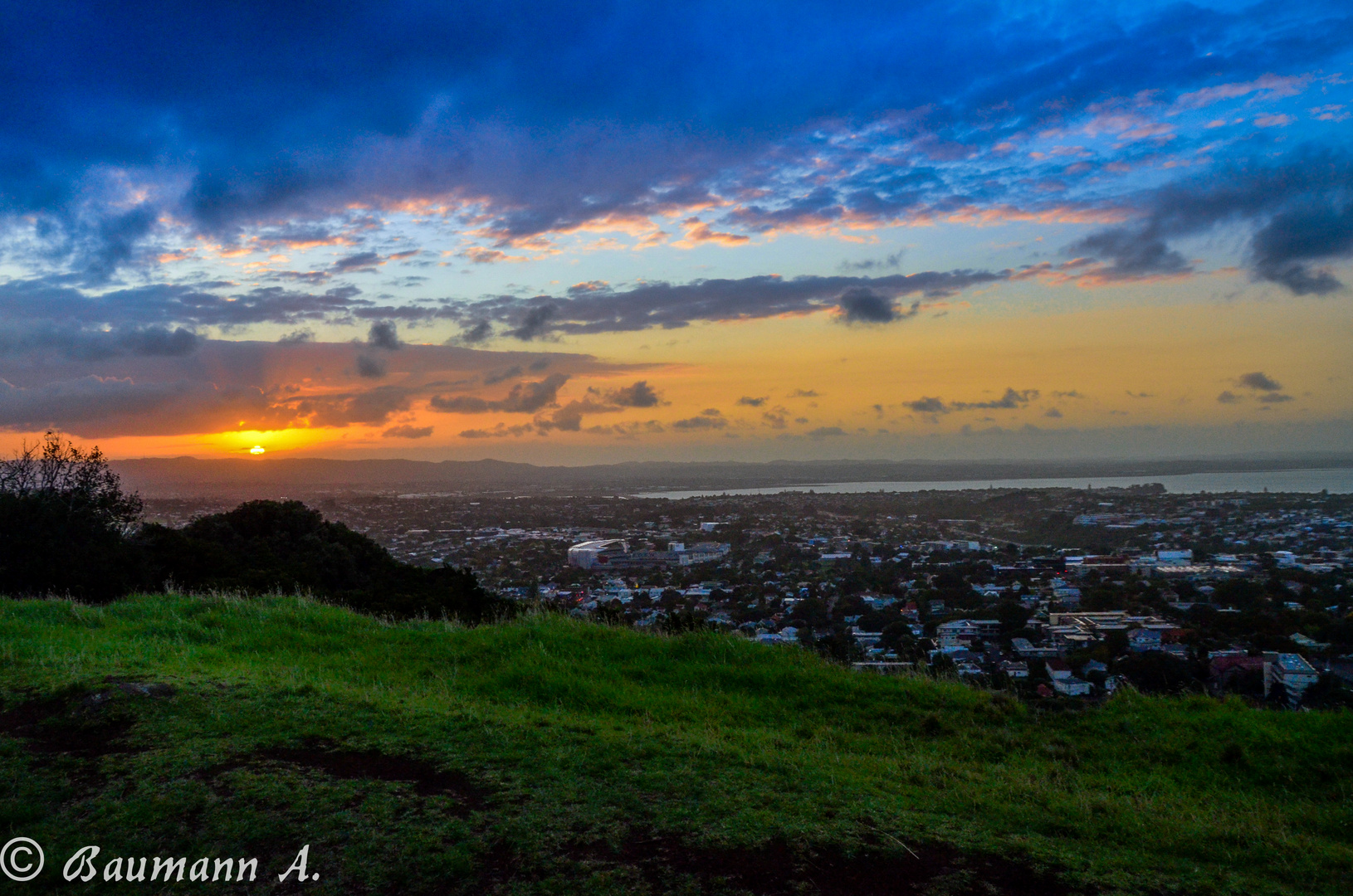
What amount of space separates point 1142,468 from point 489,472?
6646 cm

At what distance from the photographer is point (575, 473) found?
97625mm

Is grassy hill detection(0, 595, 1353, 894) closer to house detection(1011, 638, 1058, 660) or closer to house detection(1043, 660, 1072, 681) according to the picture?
house detection(1043, 660, 1072, 681)

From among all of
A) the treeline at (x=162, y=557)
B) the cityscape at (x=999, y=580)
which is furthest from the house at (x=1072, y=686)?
the treeline at (x=162, y=557)

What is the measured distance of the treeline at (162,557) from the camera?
672 inches

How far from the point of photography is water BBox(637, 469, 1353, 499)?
38344 millimetres

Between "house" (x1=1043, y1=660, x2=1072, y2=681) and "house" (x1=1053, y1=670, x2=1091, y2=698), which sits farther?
"house" (x1=1043, y1=660, x2=1072, y2=681)

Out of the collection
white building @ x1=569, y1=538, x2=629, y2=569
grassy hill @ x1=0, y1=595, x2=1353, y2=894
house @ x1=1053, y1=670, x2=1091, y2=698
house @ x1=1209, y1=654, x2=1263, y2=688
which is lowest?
white building @ x1=569, y1=538, x2=629, y2=569

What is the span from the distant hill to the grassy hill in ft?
183

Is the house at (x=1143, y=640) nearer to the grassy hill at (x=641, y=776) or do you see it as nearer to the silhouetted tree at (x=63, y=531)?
the grassy hill at (x=641, y=776)

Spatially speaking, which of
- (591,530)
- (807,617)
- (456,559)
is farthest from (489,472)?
(807,617)

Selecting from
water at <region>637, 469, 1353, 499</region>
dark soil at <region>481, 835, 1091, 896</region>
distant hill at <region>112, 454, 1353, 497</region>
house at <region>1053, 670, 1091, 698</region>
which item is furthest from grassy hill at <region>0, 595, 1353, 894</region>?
distant hill at <region>112, 454, 1353, 497</region>

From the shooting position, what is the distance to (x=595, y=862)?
4.65 metres

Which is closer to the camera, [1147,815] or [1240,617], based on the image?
[1147,815]

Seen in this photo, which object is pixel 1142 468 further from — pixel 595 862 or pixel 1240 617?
pixel 595 862
